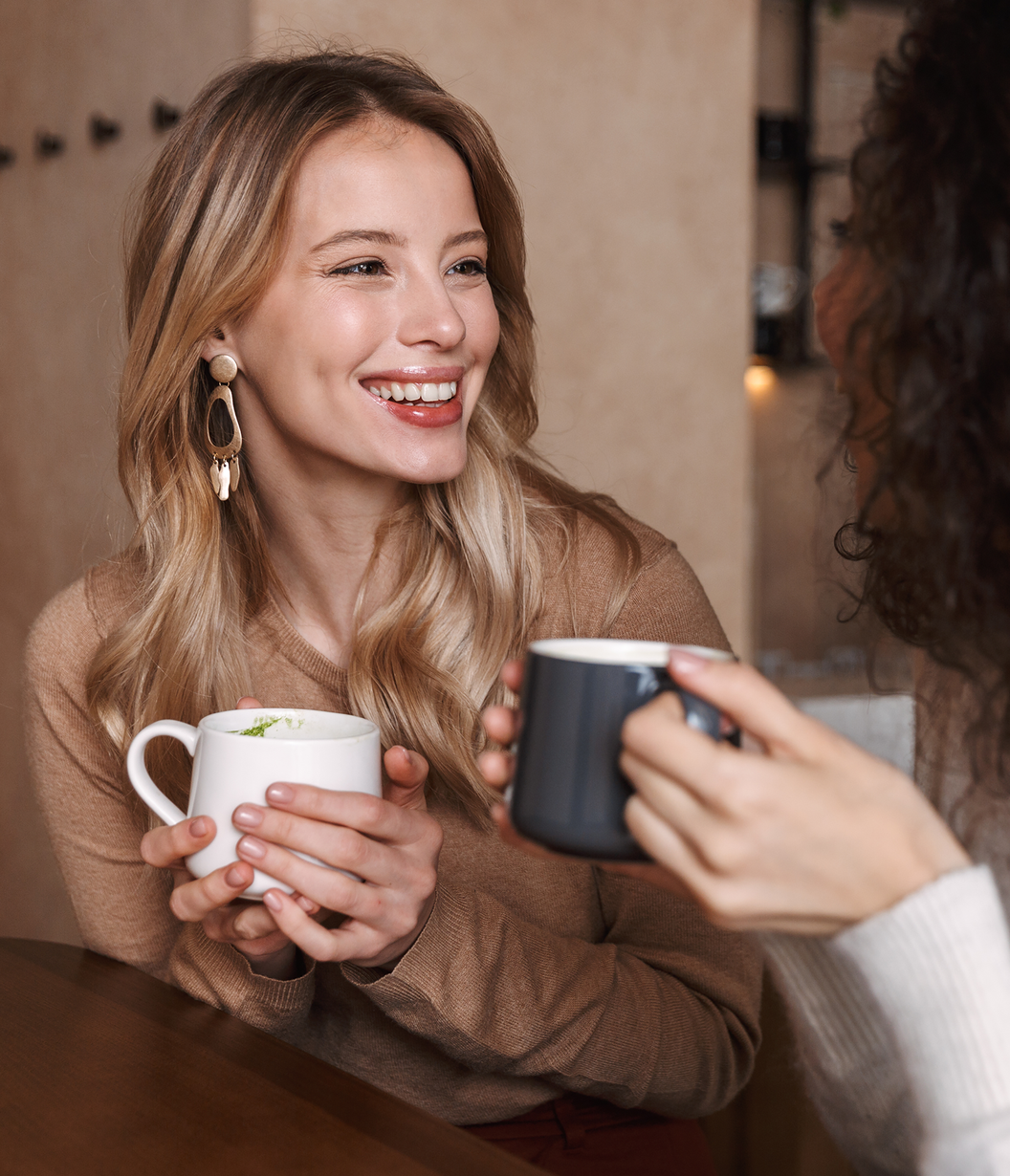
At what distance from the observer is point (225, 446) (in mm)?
1349

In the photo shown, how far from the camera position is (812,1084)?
2.46 feet

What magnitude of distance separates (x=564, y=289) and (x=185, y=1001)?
1.57 metres

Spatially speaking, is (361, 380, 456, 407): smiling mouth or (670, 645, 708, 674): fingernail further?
(361, 380, 456, 407): smiling mouth

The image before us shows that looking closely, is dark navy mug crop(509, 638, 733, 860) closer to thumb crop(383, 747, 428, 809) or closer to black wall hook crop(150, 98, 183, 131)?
thumb crop(383, 747, 428, 809)

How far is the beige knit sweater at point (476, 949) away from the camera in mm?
1010

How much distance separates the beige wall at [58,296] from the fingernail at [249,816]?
54.6 inches

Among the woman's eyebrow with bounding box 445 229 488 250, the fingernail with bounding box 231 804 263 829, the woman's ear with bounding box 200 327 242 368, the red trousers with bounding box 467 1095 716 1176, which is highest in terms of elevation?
the woman's eyebrow with bounding box 445 229 488 250

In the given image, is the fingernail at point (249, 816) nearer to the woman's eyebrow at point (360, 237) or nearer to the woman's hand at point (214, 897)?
the woman's hand at point (214, 897)

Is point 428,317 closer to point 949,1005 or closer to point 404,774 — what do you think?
point 404,774

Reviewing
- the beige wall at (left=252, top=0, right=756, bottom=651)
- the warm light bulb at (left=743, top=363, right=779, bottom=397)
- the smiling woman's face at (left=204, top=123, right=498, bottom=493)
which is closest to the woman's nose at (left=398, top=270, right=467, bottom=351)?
the smiling woman's face at (left=204, top=123, right=498, bottom=493)

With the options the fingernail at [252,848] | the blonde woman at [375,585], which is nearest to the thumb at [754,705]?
the fingernail at [252,848]

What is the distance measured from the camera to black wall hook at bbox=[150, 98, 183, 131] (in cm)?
198

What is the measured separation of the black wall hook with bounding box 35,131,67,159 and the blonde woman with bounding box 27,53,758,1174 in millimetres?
1221

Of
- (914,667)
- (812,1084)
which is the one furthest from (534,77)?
(812,1084)
